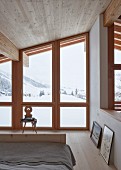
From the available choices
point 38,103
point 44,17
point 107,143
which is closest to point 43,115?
point 38,103

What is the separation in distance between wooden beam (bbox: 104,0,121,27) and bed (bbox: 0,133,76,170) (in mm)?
2561

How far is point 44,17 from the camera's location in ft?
15.6

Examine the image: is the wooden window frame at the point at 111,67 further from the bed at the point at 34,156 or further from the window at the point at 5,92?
the window at the point at 5,92

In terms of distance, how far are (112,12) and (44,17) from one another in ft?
4.33

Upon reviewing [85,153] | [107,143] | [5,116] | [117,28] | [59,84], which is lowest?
[85,153]

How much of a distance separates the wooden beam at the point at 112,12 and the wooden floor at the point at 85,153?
268cm

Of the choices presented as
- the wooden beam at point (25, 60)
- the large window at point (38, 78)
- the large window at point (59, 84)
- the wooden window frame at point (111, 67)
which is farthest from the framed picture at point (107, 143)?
the wooden beam at point (25, 60)

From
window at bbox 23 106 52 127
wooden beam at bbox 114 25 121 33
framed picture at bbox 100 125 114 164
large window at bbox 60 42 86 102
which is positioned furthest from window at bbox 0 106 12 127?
wooden beam at bbox 114 25 121 33

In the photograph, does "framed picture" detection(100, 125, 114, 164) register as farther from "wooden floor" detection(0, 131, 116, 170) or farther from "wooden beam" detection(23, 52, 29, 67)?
"wooden beam" detection(23, 52, 29, 67)

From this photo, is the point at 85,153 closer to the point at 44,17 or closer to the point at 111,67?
the point at 111,67

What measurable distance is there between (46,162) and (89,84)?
4942 mm

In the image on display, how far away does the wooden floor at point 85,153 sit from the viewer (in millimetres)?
3917

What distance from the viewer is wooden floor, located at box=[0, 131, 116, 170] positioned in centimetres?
392

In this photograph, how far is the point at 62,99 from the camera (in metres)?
7.26
